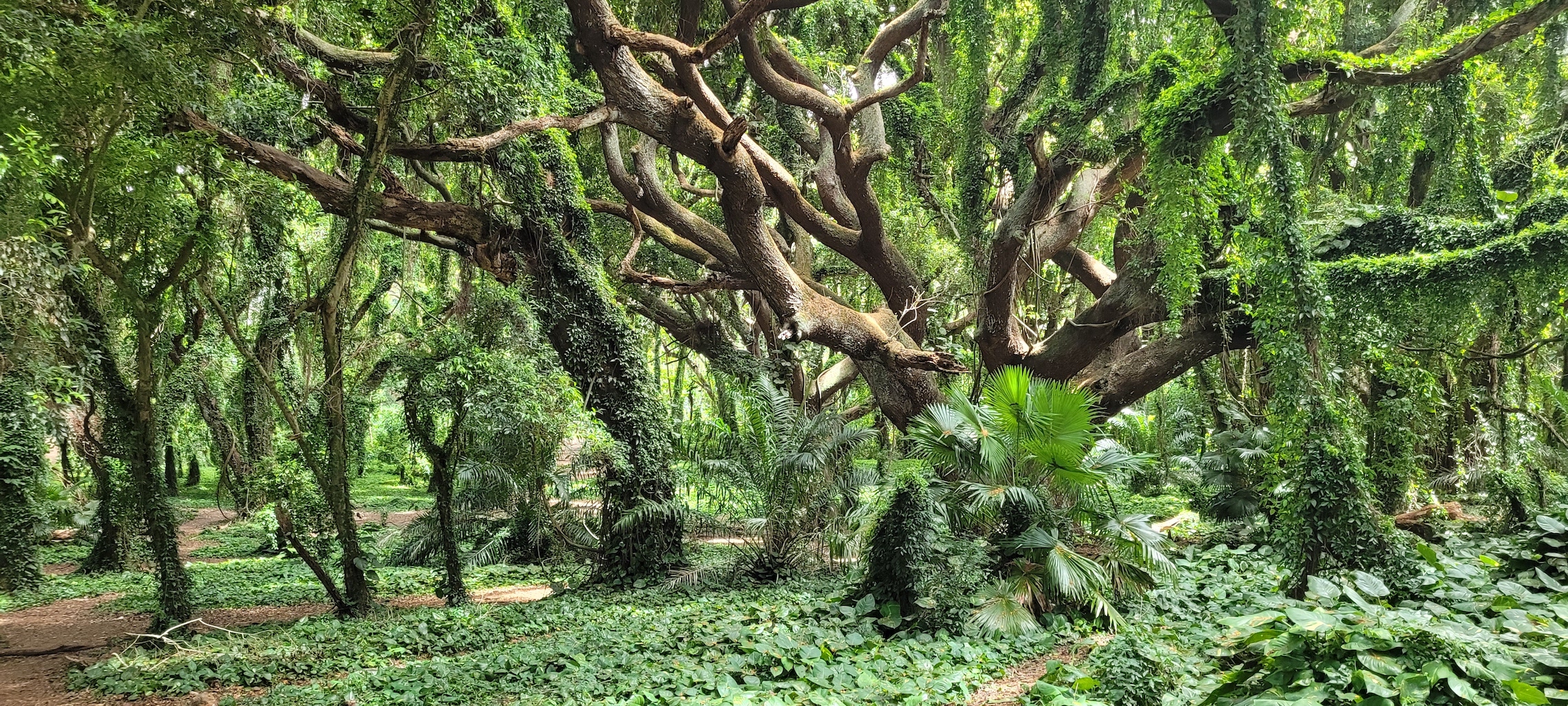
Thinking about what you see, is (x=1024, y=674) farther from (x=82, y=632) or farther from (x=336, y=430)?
(x=82, y=632)

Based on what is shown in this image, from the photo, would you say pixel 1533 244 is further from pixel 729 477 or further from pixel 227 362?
pixel 227 362

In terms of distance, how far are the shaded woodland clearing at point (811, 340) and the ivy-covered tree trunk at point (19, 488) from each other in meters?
0.05

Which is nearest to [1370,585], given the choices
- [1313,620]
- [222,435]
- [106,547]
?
[1313,620]

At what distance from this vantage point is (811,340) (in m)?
8.92

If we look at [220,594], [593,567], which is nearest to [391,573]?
[220,594]

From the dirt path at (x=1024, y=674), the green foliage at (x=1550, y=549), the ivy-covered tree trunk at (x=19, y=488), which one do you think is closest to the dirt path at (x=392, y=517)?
the ivy-covered tree trunk at (x=19, y=488)

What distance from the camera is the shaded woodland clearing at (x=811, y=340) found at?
15.8ft

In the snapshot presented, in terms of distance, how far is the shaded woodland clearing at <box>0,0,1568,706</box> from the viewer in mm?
4820

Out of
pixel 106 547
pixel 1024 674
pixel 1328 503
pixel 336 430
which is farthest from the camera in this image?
pixel 106 547

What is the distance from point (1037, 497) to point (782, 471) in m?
2.79

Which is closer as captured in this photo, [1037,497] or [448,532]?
[1037,497]

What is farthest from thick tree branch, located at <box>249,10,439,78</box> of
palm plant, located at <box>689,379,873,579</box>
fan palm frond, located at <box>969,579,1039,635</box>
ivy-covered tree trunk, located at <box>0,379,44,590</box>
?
fan palm frond, located at <box>969,579,1039,635</box>

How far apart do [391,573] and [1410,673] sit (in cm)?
1019

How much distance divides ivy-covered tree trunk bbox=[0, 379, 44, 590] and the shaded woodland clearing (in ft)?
0.16
